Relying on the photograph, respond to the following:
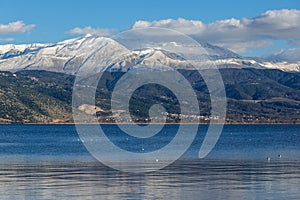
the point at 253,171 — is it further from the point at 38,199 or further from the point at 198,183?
the point at 38,199

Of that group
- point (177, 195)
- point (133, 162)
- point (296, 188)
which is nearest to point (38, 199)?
point (177, 195)

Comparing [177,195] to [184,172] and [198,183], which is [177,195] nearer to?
[198,183]

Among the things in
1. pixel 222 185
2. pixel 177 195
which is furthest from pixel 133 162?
pixel 177 195

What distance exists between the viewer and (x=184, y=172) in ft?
242

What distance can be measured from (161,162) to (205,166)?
31.3 ft

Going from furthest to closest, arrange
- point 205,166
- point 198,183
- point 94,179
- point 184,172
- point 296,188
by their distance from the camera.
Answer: point 205,166 → point 184,172 → point 94,179 → point 198,183 → point 296,188

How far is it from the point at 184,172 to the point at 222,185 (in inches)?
555

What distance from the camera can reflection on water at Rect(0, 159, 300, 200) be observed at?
53.3 metres

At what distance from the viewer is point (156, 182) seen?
2472 inches

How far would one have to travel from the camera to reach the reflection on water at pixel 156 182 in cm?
5331

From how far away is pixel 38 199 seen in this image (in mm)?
50875

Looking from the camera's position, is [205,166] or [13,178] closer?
[13,178]

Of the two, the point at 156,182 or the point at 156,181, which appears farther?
the point at 156,181

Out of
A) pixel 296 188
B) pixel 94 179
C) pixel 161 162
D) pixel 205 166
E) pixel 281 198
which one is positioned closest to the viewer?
pixel 281 198
